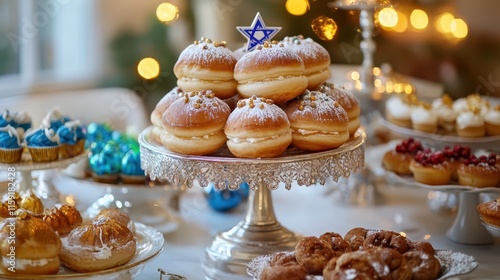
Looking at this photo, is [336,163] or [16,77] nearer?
[336,163]

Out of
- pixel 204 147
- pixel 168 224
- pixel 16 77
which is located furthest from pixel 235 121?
pixel 16 77

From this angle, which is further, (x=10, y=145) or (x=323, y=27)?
(x=323, y=27)

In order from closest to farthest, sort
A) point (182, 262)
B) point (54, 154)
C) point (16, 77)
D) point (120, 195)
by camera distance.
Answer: point (182, 262), point (54, 154), point (120, 195), point (16, 77)

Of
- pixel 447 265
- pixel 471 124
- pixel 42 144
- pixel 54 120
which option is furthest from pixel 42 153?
pixel 471 124

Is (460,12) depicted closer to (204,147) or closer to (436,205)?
(436,205)

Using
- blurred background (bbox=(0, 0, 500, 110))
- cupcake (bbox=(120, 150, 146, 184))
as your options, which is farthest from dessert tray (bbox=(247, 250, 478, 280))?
blurred background (bbox=(0, 0, 500, 110))

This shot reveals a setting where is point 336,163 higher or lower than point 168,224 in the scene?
higher

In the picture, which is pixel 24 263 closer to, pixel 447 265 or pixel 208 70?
pixel 208 70
